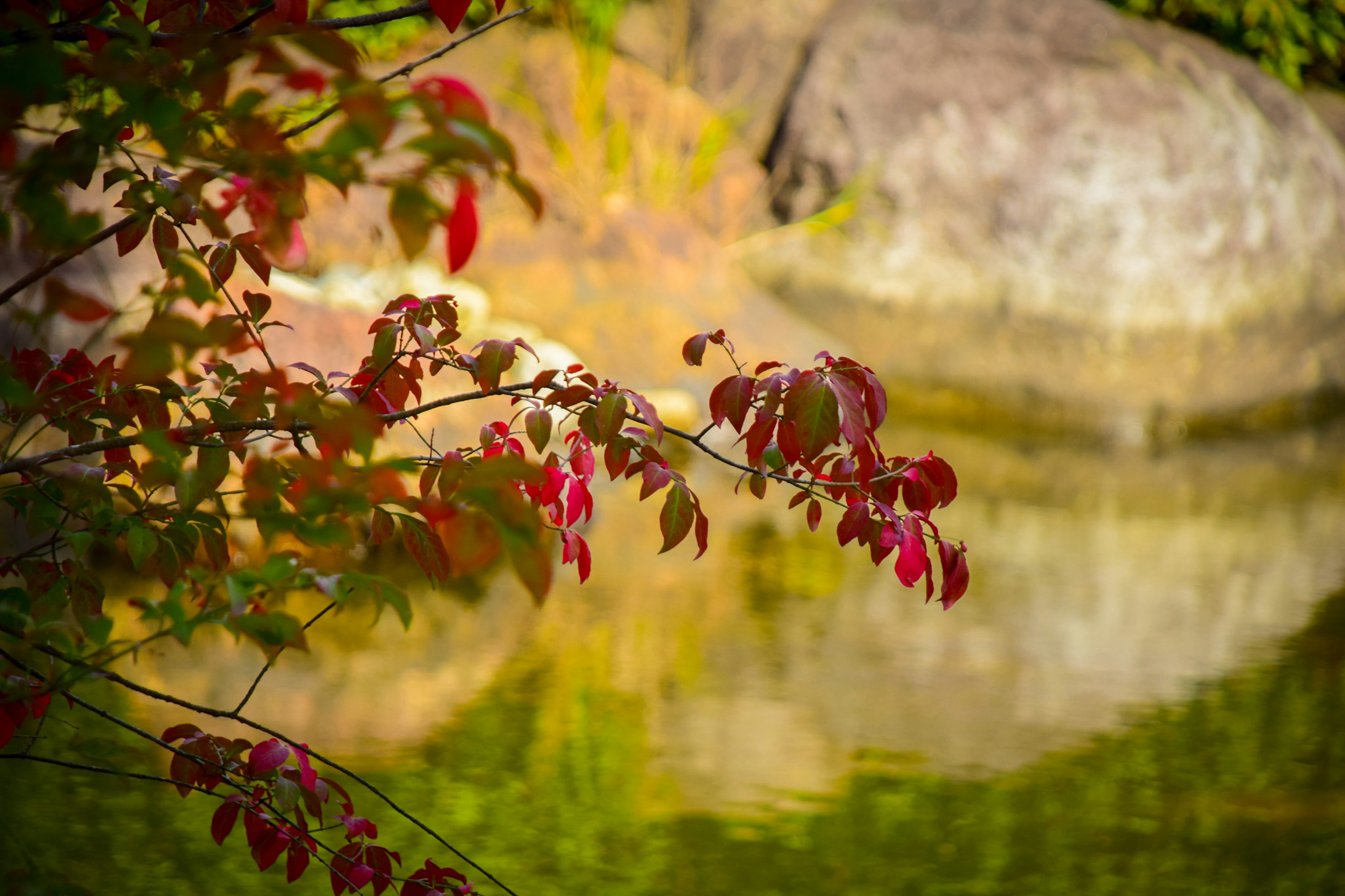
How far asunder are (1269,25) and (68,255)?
6344mm

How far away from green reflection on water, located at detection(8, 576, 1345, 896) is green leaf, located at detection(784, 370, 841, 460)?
93 centimetres

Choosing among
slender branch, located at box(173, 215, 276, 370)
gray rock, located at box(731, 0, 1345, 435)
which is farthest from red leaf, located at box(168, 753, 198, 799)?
gray rock, located at box(731, 0, 1345, 435)

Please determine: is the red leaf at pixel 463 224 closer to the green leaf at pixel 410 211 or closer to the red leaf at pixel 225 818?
the green leaf at pixel 410 211

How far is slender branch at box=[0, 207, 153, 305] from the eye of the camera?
0.60m

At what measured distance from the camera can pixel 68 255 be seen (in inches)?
23.4

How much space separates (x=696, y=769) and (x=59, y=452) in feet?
4.06

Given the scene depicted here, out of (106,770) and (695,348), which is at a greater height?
(695,348)

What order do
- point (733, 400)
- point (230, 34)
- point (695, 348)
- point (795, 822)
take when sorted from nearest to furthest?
point (230, 34)
point (733, 400)
point (695, 348)
point (795, 822)

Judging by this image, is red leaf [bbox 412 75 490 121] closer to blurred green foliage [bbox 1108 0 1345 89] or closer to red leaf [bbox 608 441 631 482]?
red leaf [bbox 608 441 631 482]

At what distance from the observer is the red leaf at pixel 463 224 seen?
0.46 meters

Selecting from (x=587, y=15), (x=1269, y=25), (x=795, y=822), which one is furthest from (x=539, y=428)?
(x=1269, y=25)

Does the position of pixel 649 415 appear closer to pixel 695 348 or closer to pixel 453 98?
pixel 695 348

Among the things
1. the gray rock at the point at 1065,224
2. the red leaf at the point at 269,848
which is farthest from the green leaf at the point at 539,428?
the gray rock at the point at 1065,224

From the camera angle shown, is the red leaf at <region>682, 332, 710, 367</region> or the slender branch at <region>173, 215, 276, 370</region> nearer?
the slender branch at <region>173, 215, 276, 370</region>
